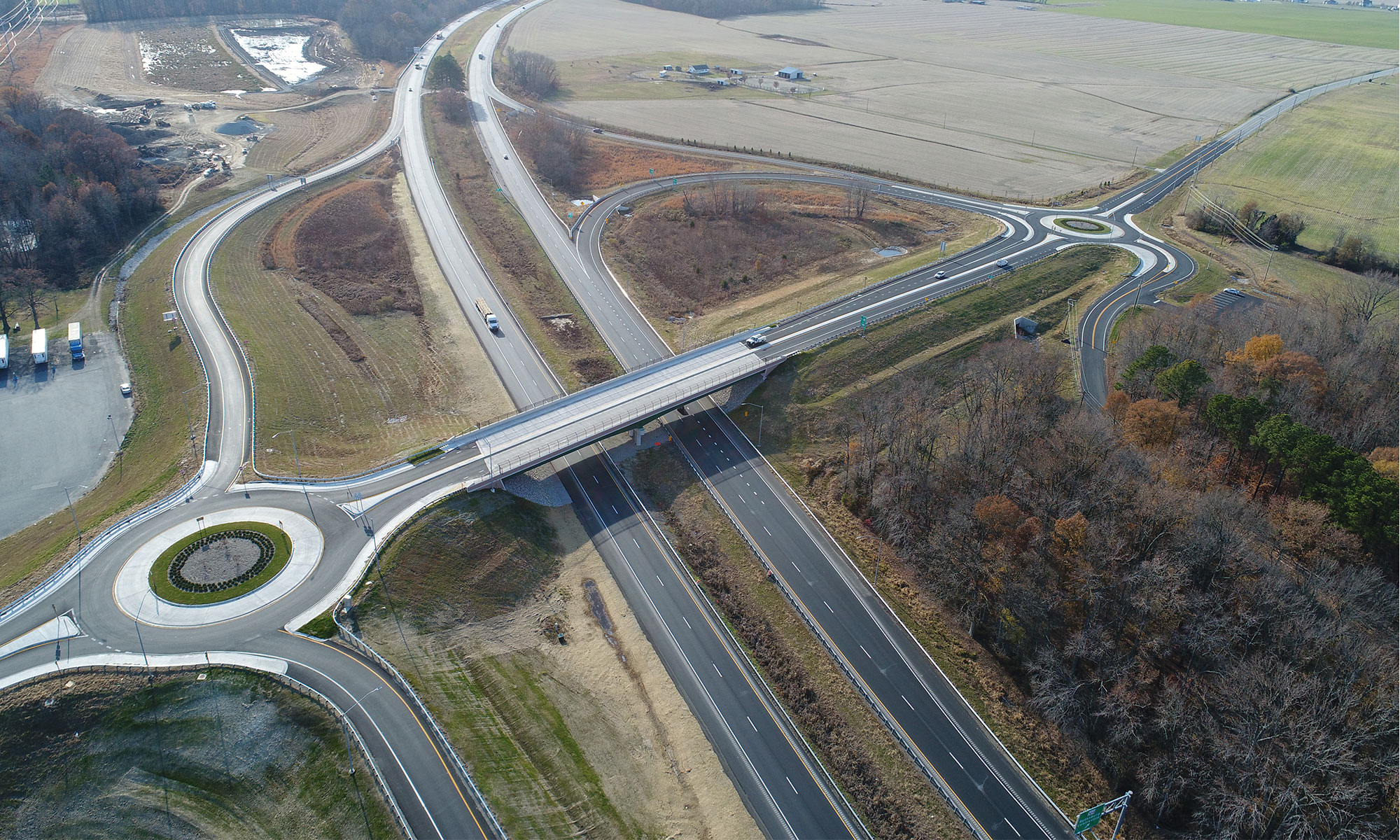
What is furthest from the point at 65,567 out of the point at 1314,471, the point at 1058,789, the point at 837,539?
the point at 1314,471

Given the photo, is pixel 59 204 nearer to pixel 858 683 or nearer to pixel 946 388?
pixel 946 388

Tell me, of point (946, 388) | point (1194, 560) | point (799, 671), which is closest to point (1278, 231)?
point (946, 388)

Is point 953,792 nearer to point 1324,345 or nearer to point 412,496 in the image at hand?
point 412,496

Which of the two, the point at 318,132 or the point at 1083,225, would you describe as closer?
the point at 1083,225

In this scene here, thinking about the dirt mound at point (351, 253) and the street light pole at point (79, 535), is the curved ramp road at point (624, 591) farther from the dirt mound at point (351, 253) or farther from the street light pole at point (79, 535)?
the dirt mound at point (351, 253)

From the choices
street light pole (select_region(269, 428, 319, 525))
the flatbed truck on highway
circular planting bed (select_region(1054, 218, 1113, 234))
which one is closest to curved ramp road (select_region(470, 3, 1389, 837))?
circular planting bed (select_region(1054, 218, 1113, 234))

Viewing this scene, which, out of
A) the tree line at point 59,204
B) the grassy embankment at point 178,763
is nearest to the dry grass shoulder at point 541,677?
the grassy embankment at point 178,763

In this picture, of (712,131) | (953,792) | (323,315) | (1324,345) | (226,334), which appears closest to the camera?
(953,792)
